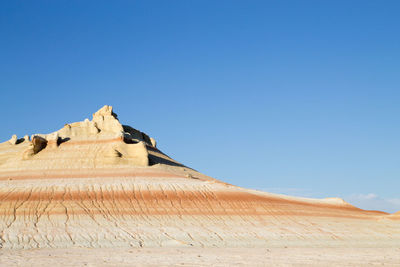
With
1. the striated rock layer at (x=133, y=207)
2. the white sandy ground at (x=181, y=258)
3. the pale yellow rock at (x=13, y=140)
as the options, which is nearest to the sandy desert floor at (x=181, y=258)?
the white sandy ground at (x=181, y=258)

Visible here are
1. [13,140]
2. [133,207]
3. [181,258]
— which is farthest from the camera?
[13,140]

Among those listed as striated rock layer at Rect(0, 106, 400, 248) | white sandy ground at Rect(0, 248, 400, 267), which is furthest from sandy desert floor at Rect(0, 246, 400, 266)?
striated rock layer at Rect(0, 106, 400, 248)

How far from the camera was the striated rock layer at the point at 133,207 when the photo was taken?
1161 inches

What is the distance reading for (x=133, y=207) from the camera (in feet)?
120

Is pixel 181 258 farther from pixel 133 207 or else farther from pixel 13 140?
pixel 13 140

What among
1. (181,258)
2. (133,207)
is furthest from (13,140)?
(181,258)

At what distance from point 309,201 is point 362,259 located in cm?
2635

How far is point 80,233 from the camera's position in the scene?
29406 mm

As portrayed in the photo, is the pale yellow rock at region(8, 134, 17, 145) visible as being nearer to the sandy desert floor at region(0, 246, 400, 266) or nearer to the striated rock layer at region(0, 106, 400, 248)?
the striated rock layer at region(0, 106, 400, 248)

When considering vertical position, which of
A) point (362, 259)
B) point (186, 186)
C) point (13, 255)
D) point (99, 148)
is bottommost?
point (13, 255)

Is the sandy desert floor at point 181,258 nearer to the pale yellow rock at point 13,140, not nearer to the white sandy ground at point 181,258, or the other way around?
the white sandy ground at point 181,258

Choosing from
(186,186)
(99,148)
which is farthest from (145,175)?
(99,148)

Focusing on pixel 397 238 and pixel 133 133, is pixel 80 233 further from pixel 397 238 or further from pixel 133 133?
pixel 133 133

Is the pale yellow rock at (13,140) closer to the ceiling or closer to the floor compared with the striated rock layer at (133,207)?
closer to the ceiling
